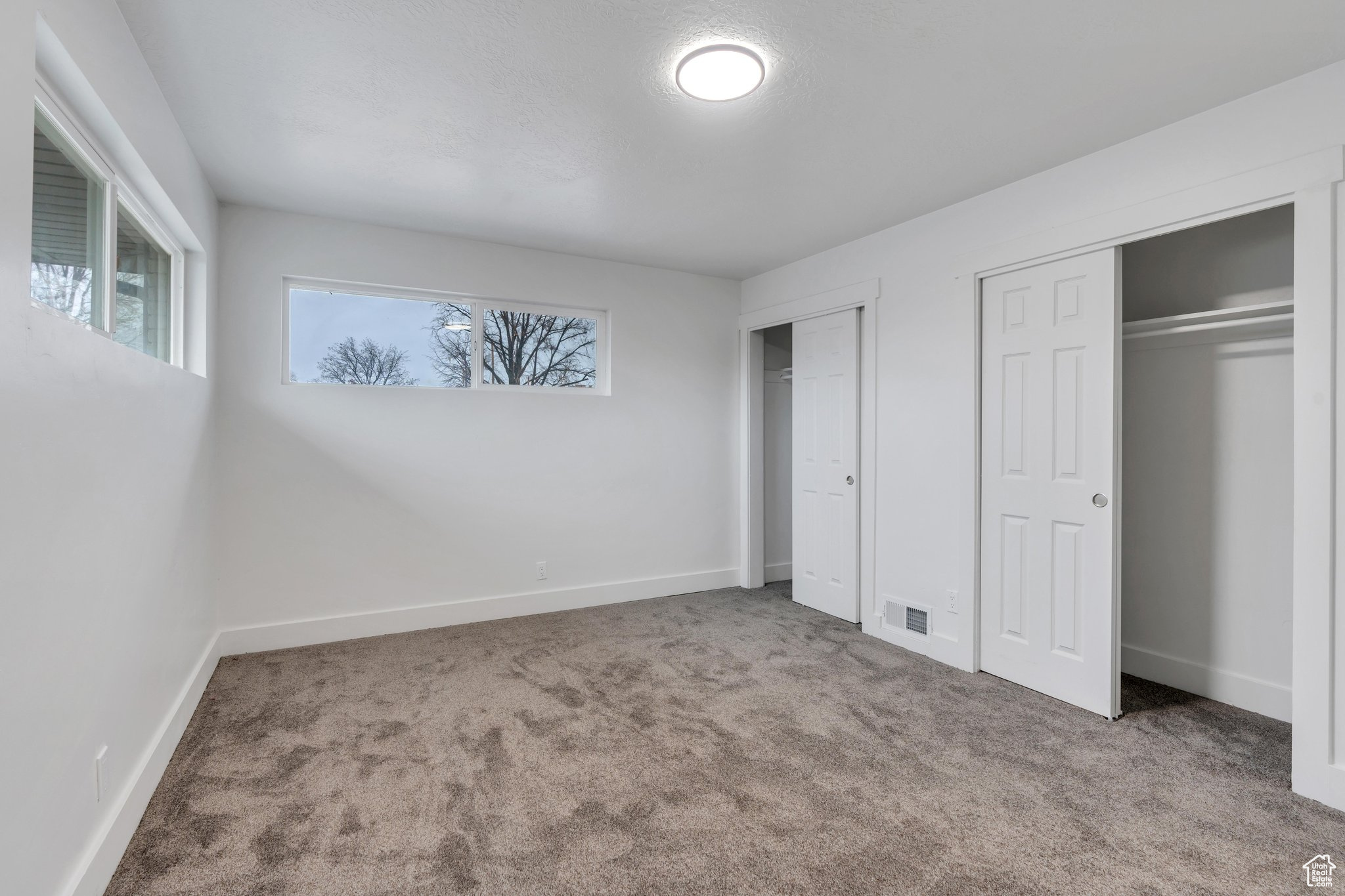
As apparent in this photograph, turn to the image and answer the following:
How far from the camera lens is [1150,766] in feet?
7.77

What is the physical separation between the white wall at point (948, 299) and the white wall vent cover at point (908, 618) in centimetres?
5

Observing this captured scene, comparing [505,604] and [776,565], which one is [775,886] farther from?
[776,565]

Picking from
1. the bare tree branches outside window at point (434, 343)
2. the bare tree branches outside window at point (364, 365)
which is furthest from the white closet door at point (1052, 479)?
the bare tree branches outside window at point (364, 365)

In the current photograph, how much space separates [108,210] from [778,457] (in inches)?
172

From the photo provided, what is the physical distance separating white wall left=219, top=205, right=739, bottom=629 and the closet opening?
269 cm

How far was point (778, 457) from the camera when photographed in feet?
17.7

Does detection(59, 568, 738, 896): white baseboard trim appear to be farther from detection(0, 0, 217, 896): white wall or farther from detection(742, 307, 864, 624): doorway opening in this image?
detection(742, 307, 864, 624): doorway opening

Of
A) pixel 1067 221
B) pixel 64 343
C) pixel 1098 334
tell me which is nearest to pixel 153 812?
pixel 64 343

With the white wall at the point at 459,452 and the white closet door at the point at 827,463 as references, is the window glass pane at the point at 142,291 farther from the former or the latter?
the white closet door at the point at 827,463

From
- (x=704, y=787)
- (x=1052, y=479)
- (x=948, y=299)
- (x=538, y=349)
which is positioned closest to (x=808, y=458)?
(x=948, y=299)

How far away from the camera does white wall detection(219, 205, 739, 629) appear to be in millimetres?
3611

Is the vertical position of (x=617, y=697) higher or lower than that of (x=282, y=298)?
lower

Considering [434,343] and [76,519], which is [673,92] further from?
[434,343]

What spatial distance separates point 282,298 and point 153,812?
2.67 metres
